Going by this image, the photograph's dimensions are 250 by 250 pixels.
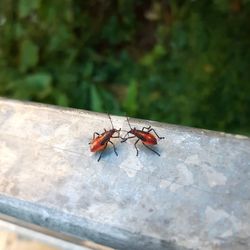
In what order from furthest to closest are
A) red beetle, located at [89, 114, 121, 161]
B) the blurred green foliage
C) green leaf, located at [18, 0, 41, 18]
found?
the blurred green foliage → green leaf, located at [18, 0, 41, 18] → red beetle, located at [89, 114, 121, 161]

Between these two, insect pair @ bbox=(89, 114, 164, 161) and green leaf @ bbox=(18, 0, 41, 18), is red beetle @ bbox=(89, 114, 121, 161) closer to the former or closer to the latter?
insect pair @ bbox=(89, 114, 164, 161)

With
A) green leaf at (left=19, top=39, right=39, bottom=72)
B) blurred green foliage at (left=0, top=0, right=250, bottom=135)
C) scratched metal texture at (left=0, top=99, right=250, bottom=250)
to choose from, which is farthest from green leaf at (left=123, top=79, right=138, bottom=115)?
scratched metal texture at (left=0, top=99, right=250, bottom=250)

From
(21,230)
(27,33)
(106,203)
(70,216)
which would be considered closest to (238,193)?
(106,203)

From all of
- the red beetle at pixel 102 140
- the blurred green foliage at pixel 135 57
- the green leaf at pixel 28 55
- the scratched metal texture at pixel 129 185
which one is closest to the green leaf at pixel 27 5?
the blurred green foliage at pixel 135 57

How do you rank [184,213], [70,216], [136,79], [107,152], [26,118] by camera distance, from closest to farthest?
[184,213], [70,216], [107,152], [26,118], [136,79]

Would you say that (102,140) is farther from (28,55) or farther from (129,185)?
(28,55)

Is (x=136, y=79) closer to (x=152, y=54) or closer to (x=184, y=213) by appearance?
(x=152, y=54)

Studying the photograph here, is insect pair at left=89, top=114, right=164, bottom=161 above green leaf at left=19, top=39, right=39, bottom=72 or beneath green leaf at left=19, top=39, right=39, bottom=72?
above

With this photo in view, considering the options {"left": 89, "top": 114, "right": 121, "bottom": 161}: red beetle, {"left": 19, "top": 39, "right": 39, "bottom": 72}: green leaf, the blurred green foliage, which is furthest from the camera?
{"left": 19, "top": 39, "right": 39, "bottom": 72}: green leaf
